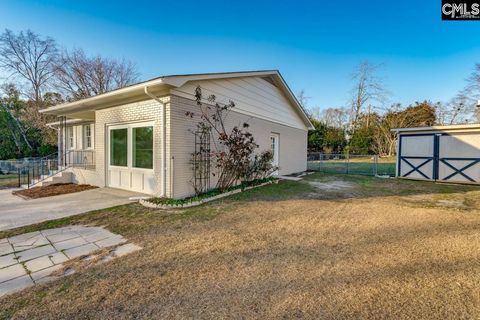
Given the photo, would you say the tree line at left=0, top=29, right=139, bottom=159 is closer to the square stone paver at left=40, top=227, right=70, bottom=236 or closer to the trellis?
the trellis

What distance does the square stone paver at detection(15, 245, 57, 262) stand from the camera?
3.07 metres

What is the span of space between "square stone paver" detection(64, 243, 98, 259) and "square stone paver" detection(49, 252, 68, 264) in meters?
0.06

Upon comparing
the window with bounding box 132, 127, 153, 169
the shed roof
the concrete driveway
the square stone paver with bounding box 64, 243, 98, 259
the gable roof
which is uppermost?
the gable roof

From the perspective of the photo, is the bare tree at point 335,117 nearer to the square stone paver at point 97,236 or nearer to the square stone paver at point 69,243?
the square stone paver at point 97,236

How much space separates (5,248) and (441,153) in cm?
1498

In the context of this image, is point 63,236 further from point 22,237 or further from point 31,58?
point 31,58

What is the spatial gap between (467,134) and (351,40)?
26.3 feet

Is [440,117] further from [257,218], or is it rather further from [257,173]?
[257,218]

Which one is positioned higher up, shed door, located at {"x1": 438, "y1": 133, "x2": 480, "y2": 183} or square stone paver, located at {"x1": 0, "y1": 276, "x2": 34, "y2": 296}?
shed door, located at {"x1": 438, "y1": 133, "x2": 480, "y2": 183}

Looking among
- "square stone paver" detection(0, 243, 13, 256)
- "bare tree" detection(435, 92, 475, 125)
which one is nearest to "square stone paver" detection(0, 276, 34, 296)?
"square stone paver" detection(0, 243, 13, 256)

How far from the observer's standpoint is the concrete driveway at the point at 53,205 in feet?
15.8

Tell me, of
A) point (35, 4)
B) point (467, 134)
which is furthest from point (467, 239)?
point (35, 4)

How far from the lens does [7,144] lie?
20.1 metres

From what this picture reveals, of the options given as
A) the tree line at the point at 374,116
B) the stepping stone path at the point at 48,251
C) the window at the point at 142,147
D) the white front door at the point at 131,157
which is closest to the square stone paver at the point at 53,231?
the stepping stone path at the point at 48,251
